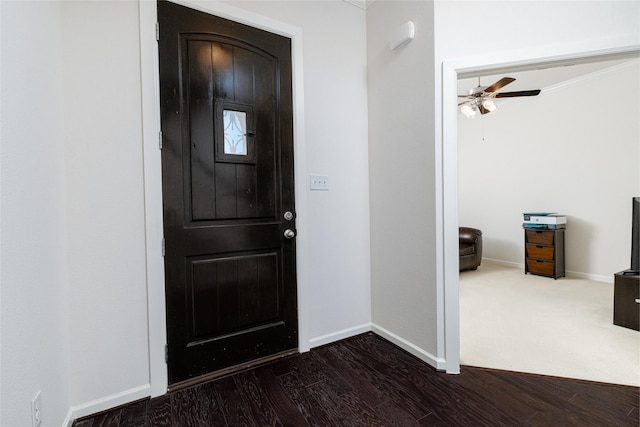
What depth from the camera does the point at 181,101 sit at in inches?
66.4

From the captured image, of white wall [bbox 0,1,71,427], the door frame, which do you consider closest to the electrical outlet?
white wall [bbox 0,1,71,427]

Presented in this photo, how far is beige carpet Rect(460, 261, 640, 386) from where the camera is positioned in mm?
1892

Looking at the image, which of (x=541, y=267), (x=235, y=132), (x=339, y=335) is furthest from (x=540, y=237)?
(x=235, y=132)

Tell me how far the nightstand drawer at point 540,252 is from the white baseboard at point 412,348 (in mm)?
3220

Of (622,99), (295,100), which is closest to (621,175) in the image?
(622,99)

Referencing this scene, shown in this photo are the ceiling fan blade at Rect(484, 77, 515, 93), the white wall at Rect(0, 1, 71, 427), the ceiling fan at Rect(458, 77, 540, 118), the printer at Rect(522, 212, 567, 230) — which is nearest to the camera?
the white wall at Rect(0, 1, 71, 427)

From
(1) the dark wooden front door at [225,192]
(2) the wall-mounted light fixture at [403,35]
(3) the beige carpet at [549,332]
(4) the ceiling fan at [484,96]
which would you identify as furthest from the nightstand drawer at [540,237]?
(1) the dark wooden front door at [225,192]

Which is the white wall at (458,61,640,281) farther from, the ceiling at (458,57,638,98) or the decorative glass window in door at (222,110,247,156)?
the decorative glass window in door at (222,110,247,156)

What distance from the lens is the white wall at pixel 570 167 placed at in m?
3.59

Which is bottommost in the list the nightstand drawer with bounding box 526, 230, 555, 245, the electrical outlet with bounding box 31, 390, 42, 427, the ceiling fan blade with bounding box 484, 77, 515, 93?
the electrical outlet with bounding box 31, 390, 42, 427

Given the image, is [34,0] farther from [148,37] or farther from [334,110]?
[334,110]

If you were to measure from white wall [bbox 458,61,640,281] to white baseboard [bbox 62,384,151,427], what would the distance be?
206 inches

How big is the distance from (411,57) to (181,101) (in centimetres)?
154

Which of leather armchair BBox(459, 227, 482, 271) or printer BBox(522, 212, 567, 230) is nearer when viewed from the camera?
printer BBox(522, 212, 567, 230)
